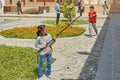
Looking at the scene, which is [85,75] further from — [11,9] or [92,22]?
[11,9]

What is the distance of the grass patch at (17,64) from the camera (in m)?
9.06

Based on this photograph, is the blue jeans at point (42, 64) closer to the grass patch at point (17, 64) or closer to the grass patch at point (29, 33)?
the grass patch at point (17, 64)

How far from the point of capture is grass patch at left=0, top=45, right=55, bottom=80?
906 centimetres

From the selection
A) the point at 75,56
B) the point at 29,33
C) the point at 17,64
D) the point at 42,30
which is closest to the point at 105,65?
the point at 75,56

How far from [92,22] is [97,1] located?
2658cm

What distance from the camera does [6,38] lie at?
17.2 metres

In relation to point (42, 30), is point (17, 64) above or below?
below

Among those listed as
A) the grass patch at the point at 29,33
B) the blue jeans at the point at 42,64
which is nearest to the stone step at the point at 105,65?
the blue jeans at the point at 42,64

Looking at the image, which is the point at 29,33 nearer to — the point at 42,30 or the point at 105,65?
the point at 105,65

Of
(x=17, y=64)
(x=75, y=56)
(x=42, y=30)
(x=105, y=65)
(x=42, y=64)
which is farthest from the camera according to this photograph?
(x=75, y=56)

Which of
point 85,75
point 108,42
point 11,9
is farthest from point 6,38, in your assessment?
point 11,9

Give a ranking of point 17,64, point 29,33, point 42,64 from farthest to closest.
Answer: point 29,33
point 17,64
point 42,64

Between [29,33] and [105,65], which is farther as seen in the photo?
[29,33]

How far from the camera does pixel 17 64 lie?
405 inches
